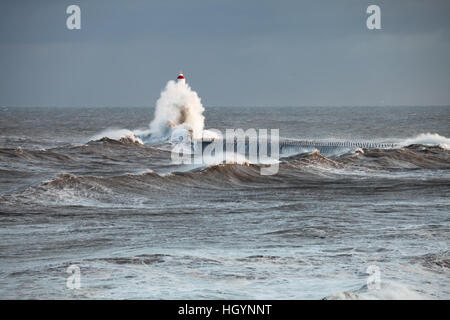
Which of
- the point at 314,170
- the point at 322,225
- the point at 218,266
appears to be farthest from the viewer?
the point at 314,170

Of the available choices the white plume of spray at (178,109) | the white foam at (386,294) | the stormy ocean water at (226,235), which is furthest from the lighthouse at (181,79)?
the white foam at (386,294)

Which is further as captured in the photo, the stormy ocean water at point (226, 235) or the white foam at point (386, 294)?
the stormy ocean water at point (226, 235)

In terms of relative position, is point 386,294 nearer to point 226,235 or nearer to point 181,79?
point 226,235

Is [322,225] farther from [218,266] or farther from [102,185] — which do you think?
[102,185]

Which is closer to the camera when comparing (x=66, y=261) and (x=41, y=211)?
(x=66, y=261)

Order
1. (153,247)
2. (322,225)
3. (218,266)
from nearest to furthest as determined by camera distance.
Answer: (218,266), (153,247), (322,225)

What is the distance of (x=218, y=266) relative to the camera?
10164 millimetres

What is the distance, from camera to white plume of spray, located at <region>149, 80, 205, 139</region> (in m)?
55.7

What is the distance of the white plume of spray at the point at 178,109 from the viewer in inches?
2191

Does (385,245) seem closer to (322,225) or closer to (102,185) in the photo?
(322,225)

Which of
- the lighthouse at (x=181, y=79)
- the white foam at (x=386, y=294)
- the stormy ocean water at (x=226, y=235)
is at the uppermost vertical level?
the lighthouse at (x=181, y=79)

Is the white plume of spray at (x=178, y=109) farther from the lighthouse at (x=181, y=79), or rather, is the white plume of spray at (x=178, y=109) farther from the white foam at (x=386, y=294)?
the white foam at (x=386, y=294)
